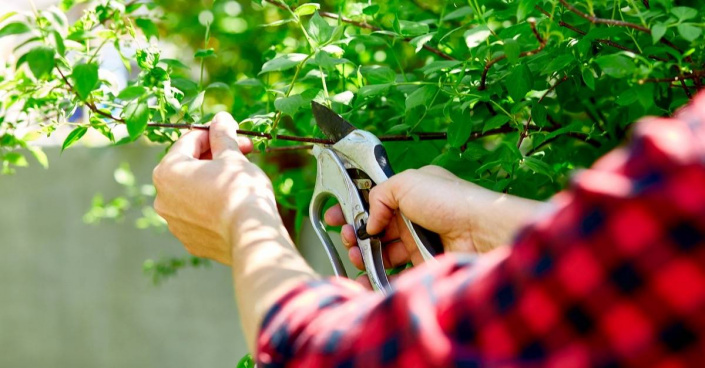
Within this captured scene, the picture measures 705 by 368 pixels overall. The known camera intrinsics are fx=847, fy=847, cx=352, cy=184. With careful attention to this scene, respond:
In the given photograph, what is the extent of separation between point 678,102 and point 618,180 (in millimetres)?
885

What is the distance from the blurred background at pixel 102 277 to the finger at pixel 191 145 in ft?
7.41

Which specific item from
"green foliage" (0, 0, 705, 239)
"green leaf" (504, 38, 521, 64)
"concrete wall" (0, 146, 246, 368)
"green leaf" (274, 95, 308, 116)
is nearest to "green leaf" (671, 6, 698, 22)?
"green foliage" (0, 0, 705, 239)

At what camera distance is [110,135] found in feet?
4.25

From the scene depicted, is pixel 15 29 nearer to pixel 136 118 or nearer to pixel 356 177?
pixel 136 118

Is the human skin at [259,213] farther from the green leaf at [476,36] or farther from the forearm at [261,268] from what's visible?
the green leaf at [476,36]

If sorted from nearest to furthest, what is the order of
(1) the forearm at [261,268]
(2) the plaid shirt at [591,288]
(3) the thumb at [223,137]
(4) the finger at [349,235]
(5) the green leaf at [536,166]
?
(2) the plaid shirt at [591,288] → (1) the forearm at [261,268] → (3) the thumb at [223,137] → (5) the green leaf at [536,166] → (4) the finger at [349,235]

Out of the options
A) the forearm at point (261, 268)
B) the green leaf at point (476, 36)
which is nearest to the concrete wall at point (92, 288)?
the green leaf at point (476, 36)

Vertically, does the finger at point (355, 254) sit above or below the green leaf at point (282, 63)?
below

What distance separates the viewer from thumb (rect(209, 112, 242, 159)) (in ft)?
3.58

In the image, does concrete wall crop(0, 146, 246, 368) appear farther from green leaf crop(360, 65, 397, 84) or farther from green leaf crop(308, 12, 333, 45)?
green leaf crop(308, 12, 333, 45)

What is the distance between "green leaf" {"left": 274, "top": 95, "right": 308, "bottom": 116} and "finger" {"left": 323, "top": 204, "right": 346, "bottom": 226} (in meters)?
0.21

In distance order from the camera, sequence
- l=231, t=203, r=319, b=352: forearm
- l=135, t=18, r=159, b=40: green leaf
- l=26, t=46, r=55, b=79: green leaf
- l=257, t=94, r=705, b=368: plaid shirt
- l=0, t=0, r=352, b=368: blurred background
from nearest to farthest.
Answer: l=257, t=94, r=705, b=368: plaid shirt → l=231, t=203, r=319, b=352: forearm → l=26, t=46, r=55, b=79: green leaf → l=135, t=18, r=159, b=40: green leaf → l=0, t=0, r=352, b=368: blurred background

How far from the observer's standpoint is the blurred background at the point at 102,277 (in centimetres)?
358

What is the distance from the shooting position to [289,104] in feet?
4.10
